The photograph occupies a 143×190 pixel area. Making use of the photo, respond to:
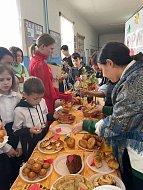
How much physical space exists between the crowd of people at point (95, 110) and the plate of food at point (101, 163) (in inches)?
2.2

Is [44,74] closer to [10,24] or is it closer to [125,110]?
[125,110]

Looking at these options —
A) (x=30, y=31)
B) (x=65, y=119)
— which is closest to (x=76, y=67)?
(x=30, y=31)

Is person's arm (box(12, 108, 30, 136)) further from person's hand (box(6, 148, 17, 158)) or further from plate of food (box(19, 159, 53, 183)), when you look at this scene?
plate of food (box(19, 159, 53, 183))

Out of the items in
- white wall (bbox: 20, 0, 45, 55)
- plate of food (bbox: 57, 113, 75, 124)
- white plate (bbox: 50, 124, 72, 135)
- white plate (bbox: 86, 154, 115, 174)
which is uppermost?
white wall (bbox: 20, 0, 45, 55)

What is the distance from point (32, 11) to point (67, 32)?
8.39ft

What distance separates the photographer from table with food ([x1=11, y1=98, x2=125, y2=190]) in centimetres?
80

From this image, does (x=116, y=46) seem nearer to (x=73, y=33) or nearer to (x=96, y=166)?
(x=96, y=166)

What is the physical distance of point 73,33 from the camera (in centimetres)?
631

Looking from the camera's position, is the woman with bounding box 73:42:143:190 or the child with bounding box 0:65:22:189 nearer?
the woman with bounding box 73:42:143:190

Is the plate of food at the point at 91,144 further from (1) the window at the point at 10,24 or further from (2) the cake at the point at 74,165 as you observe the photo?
(1) the window at the point at 10,24

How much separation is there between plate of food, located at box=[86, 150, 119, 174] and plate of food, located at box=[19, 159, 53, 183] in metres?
0.22

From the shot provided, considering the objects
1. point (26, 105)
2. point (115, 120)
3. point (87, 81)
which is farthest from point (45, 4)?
point (115, 120)

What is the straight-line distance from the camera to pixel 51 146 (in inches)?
45.4

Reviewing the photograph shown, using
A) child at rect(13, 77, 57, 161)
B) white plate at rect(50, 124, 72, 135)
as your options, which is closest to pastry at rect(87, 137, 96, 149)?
white plate at rect(50, 124, 72, 135)
